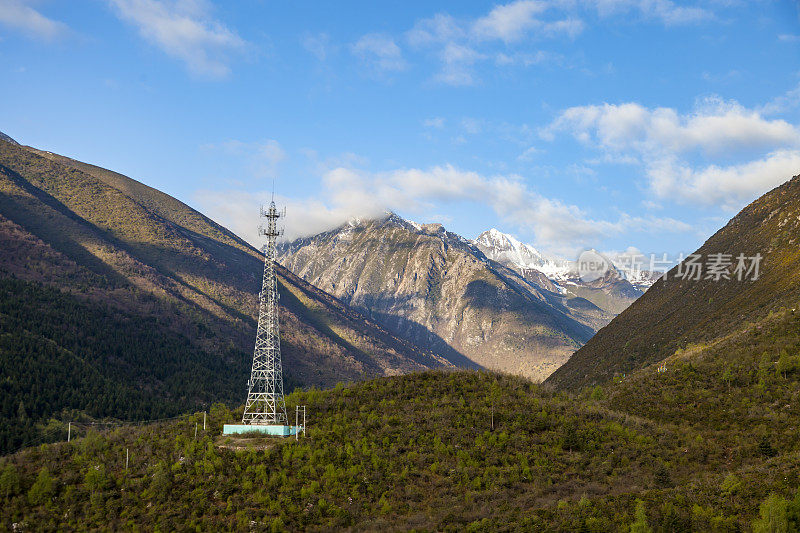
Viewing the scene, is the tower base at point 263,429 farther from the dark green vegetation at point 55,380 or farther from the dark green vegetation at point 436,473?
the dark green vegetation at point 55,380

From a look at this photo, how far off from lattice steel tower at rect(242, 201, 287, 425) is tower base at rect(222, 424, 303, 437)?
0.66 m

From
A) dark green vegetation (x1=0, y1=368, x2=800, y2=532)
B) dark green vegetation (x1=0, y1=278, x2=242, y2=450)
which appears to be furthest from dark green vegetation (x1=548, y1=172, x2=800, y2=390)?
dark green vegetation (x1=0, y1=278, x2=242, y2=450)

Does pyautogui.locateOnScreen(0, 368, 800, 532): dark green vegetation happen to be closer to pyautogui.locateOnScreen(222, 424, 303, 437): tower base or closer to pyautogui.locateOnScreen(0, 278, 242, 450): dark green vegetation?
pyautogui.locateOnScreen(222, 424, 303, 437): tower base

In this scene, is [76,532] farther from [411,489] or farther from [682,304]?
[682,304]

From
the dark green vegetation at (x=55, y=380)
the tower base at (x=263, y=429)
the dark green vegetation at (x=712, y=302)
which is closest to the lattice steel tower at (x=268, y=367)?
the tower base at (x=263, y=429)

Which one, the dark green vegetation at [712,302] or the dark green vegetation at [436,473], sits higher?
the dark green vegetation at [712,302]

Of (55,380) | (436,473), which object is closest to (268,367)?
(436,473)

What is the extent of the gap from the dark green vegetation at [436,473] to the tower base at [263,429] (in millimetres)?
1451

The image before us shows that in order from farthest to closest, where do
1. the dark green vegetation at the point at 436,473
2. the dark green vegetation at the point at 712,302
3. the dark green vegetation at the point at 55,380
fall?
the dark green vegetation at the point at 55,380 < the dark green vegetation at the point at 712,302 < the dark green vegetation at the point at 436,473

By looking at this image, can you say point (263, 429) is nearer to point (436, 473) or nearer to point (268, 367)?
point (268, 367)

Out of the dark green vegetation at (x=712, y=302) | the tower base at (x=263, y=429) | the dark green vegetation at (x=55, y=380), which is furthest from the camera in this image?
the dark green vegetation at (x=55, y=380)

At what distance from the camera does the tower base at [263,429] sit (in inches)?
2048

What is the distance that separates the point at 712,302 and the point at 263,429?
94.3m

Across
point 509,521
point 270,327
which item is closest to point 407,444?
point 509,521
